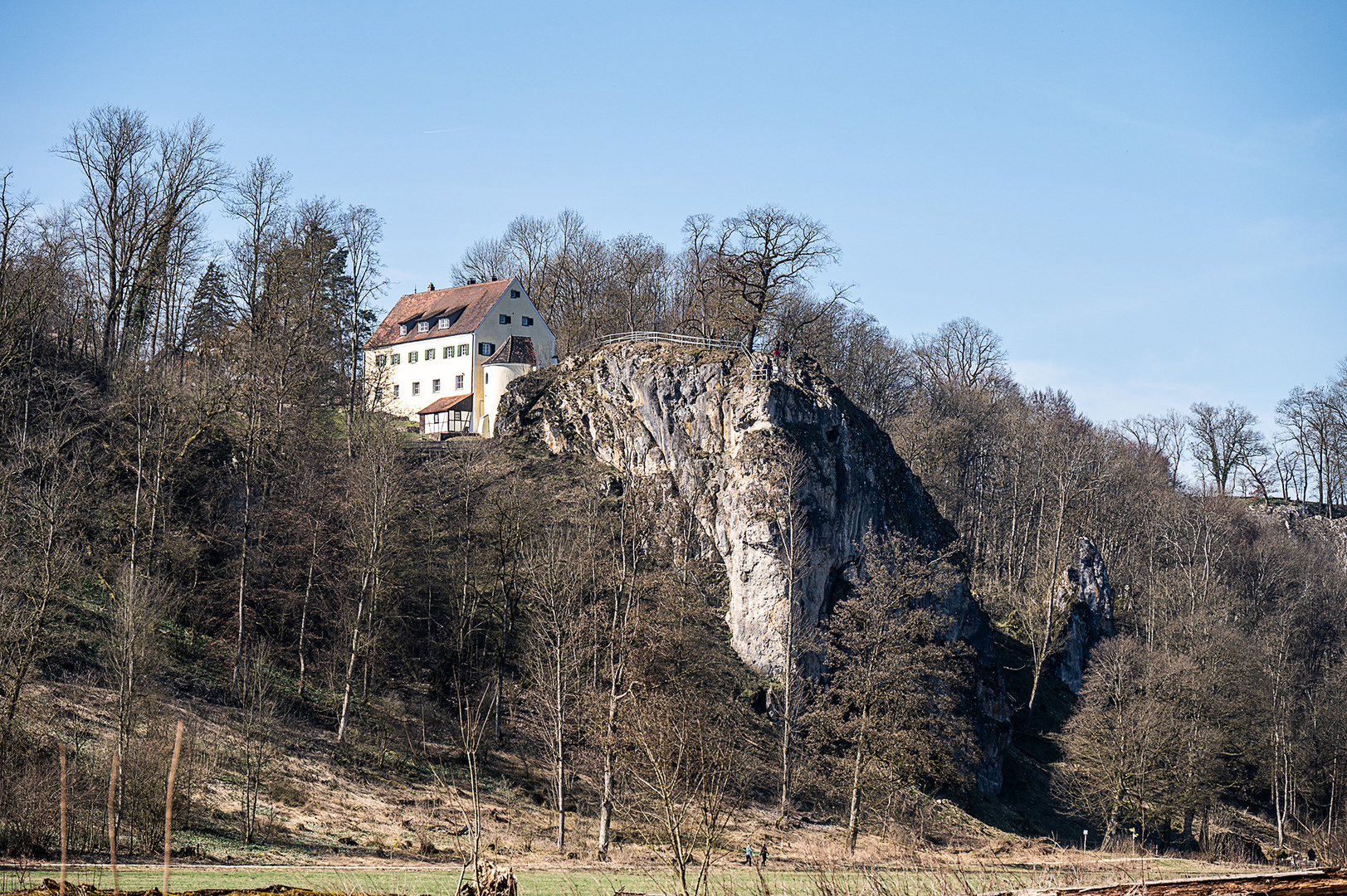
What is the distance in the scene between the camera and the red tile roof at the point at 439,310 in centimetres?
6781

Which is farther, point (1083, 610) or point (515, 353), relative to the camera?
point (515, 353)

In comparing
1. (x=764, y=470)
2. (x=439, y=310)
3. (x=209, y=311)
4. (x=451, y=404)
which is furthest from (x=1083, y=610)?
(x=209, y=311)

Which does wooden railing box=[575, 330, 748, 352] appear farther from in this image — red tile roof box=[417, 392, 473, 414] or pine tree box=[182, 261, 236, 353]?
pine tree box=[182, 261, 236, 353]

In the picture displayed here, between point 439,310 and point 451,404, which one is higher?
point 439,310

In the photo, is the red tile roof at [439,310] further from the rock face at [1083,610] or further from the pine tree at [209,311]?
the rock face at [1083,610]

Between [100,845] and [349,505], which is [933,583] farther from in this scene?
[100,845]

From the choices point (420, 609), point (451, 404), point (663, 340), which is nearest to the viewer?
point (420, 609)

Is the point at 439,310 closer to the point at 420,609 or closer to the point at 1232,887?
the point at 420,609

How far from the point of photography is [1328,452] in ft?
281

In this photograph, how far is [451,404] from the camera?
6550 centimetres

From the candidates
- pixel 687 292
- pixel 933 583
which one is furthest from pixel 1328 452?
pixel 933 583

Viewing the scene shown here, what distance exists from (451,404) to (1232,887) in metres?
62.8

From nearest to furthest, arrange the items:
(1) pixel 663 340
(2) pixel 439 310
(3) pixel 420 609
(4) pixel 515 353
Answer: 1. (3) pixel 420 609
2. (1) pixel 663 340
3. (4) pixel 515 353
4. (2) pixel 439 310

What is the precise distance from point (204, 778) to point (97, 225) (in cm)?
3526
